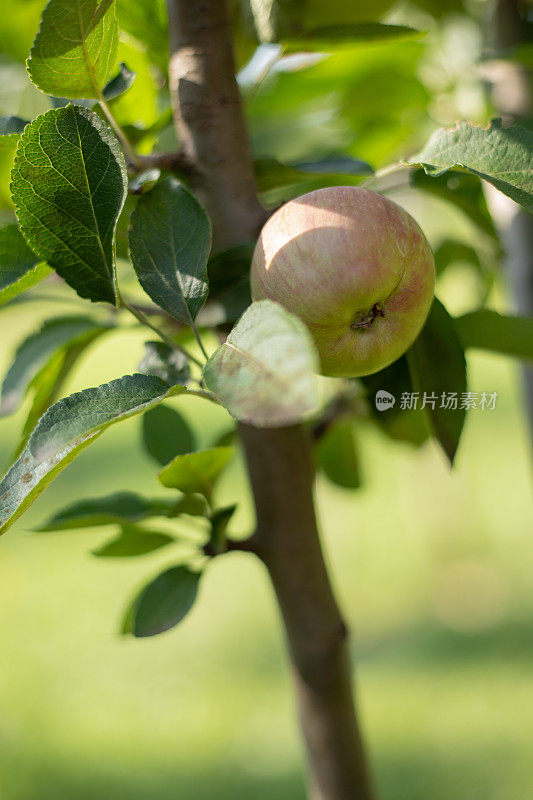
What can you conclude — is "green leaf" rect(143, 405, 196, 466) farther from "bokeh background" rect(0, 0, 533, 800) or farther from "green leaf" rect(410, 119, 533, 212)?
"green leaf" rect(410, 119, 533, 212)

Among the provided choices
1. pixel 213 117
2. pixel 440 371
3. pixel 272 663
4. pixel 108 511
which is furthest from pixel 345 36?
pixel 272 663

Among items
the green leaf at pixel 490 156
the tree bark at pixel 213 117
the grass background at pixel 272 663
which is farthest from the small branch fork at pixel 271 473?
the grass background at pixel 272 663

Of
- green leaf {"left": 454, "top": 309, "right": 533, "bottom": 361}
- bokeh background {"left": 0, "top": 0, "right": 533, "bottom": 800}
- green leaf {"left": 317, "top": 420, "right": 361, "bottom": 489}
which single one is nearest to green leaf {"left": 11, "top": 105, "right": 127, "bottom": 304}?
bokeh background {"left": 0, "top": 0, "right": 533, "bottom": 800}

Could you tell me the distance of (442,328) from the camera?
0.41 m

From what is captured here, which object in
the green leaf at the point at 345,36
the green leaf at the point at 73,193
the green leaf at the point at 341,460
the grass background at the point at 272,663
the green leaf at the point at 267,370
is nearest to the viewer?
the green leaf at the point at 267,370

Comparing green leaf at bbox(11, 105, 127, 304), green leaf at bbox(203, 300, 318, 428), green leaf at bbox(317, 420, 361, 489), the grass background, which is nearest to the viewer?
green leaf at bbox(203, 300, 318, 428)

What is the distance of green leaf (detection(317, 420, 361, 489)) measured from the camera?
2.21 feet

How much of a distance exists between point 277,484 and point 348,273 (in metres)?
0.17

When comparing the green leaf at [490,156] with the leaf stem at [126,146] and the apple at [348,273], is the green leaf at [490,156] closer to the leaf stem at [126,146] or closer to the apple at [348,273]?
the apple at [348,273]

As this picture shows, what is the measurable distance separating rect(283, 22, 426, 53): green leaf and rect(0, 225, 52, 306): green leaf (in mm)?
218

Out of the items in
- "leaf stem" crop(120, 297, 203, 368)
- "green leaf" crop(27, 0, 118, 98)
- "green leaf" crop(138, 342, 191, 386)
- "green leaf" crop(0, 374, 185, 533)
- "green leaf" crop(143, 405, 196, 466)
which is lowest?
"green leaf" crop(143, 405, 196, 466)

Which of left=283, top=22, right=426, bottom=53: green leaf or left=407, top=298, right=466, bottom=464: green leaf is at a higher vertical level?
left=283, top=22, right=426, bottom=53: green leaf

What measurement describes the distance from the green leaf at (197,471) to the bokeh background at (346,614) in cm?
15

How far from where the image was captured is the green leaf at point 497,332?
0.47 meters
